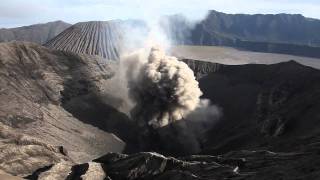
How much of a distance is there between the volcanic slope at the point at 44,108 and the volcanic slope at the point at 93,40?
27.9 meters

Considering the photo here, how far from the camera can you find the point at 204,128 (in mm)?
108562

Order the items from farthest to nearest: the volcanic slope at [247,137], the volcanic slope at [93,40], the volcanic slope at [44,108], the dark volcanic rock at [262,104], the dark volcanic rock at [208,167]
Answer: the volcanic slope at [93,40] < the volcanic slope at [44,108] < the dark volcanic rock at [262,104] < the volcanic slope at [247,137] < the dark volcanic rock at [208,167]

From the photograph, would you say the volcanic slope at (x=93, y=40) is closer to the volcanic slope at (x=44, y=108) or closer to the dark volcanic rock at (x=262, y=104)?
the volcanic slope at (x=44, y=108)

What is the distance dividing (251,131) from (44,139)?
30004 millimetres

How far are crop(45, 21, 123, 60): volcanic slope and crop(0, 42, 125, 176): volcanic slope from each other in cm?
2786

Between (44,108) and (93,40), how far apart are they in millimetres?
71308

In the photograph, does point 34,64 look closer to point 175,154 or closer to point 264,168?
point 175,154

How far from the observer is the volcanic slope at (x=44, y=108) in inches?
3310

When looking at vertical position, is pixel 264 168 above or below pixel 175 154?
above

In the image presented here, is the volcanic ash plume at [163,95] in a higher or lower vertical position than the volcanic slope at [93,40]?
higher

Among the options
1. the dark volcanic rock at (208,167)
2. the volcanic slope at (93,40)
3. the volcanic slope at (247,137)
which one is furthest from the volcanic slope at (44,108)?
the volcanic slope at (93,40)

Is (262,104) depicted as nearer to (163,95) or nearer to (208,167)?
(163,95)

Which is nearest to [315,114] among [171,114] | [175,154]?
[175,154]

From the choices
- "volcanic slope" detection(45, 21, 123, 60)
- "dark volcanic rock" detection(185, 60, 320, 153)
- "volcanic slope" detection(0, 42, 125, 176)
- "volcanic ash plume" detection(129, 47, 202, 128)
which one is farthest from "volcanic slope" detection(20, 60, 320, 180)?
"volcanic slope" detection(45, 21, 123, 60)
